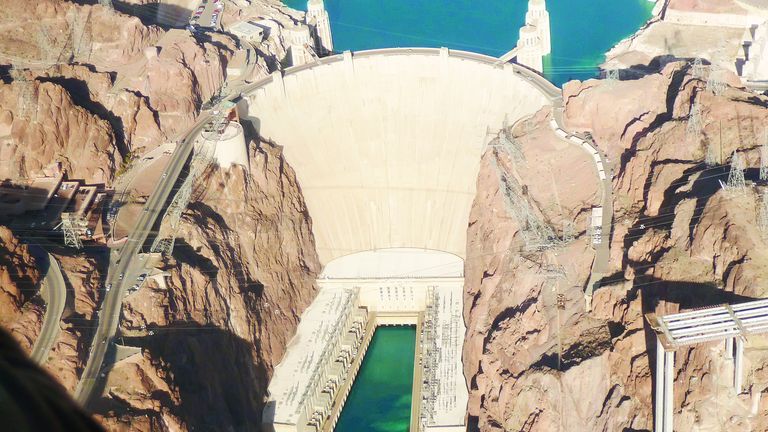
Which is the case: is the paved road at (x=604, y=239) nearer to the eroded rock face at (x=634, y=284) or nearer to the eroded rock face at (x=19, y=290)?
the eroded rock face at (x=634, y=284)

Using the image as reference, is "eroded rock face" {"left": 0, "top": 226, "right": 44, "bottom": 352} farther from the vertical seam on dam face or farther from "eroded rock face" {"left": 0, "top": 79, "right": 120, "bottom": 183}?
the vertical seam on dam face

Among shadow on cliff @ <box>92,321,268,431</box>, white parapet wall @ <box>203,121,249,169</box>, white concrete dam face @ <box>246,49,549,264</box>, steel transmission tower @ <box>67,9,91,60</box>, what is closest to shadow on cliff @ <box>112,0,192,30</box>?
steel transmission tower @ <box>67,9,91,60</box>

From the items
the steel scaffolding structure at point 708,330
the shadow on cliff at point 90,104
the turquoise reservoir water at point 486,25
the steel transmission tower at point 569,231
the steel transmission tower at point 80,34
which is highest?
the turquoise reservoir water at point 486,25

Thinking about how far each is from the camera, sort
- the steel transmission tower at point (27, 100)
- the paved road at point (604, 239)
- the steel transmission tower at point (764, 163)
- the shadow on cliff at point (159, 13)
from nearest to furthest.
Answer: the steel transmission tower at point (764, 163) < the paved road at point (604, 239) < the steel transmission tower at point (27, 100) < the shadow on cliff at point (159, 13)

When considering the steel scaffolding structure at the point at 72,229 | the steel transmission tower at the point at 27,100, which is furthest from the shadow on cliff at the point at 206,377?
the steel transmission tower at the point at 27,100

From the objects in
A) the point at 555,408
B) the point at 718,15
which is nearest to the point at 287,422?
the point at 555,408

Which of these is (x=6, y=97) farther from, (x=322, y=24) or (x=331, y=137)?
(x=322, y=24)

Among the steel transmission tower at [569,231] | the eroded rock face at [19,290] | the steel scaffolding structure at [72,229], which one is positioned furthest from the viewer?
the steel transmission tower at [569,231]
